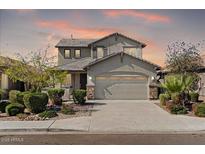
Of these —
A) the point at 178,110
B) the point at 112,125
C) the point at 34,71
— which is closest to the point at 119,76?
the point at 34,71

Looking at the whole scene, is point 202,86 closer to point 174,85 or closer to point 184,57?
point 184,57

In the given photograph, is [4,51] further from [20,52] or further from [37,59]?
[37,59]

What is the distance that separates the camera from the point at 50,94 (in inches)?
758

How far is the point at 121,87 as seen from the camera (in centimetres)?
2523

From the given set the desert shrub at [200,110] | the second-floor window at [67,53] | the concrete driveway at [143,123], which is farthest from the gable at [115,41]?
the concrete driveway at [143,123]

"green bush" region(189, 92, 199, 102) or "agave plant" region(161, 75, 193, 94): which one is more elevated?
"agave plant" region(161, 75, 193, 94)

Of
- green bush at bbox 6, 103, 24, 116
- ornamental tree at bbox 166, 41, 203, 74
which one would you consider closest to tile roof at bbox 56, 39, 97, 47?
ornamental tree at bbox 166, 41, 203, 74

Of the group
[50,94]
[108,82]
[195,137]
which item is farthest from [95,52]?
[195,137]

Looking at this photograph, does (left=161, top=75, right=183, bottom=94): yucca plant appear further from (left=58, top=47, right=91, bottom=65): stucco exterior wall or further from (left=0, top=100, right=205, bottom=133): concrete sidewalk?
(left=58, top=47, right=91, bottom=65): stucco exterior wall

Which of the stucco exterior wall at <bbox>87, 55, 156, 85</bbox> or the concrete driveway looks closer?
the concrete driveway

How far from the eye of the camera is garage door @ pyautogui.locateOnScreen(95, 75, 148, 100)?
25.2 m

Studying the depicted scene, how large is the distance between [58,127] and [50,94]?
8.30 metres

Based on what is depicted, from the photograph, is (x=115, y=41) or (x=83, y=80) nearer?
(x=83, y=80)

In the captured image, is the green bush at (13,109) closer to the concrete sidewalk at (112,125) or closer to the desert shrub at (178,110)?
the concrete sidewalk at (112,125)
